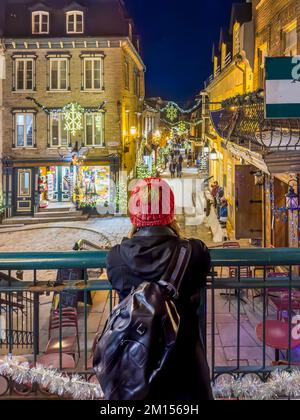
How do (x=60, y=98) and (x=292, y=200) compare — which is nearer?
(x=292, y=200)

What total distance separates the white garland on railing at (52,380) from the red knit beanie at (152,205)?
5.68 ft

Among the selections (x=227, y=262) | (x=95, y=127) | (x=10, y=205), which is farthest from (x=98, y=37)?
(x=227, y=262)

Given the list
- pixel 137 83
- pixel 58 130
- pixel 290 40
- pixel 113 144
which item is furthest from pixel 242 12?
pixel 137 83

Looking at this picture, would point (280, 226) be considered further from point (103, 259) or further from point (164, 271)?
point (164, 271)

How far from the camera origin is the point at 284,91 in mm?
5594

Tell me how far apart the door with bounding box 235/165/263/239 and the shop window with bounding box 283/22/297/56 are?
309cm

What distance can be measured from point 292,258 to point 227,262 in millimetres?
468

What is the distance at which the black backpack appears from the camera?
2502mm

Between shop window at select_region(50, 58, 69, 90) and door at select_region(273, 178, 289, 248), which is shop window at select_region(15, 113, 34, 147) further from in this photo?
door at select_region(273, 178, 289, 248)

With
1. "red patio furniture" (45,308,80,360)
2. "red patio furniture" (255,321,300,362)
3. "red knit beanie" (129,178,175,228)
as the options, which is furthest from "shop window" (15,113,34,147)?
"red knit beanie" (129,178,175,228)

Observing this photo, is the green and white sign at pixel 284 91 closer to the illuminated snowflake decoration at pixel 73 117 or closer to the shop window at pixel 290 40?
the shop window at pixel 290 40

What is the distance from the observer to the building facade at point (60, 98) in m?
30.8

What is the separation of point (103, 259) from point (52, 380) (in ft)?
3.60
